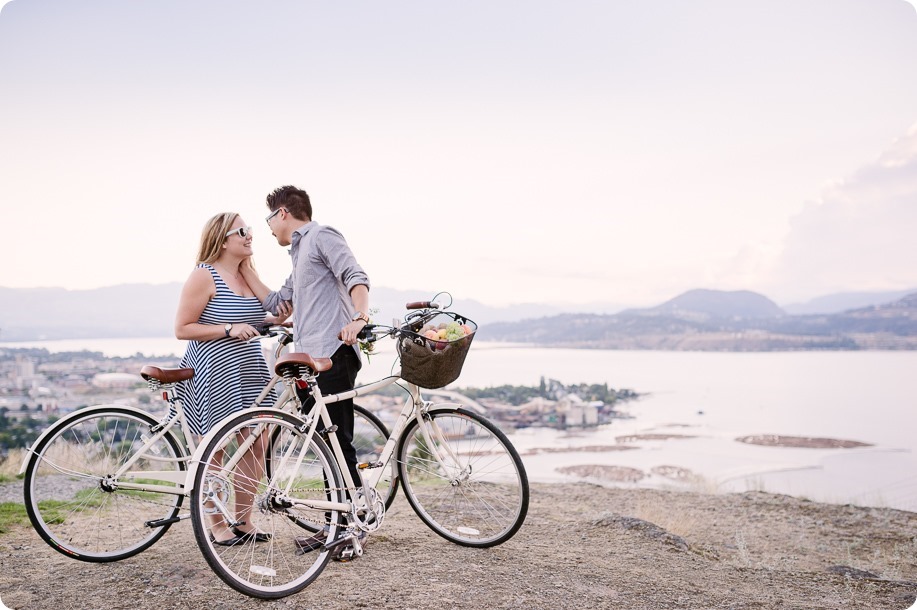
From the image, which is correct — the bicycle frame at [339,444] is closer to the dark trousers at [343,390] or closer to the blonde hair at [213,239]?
the dark trousers at [343,390]

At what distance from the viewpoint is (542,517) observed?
16.6 feet

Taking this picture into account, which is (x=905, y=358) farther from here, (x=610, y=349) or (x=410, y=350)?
(x=410, y=350)

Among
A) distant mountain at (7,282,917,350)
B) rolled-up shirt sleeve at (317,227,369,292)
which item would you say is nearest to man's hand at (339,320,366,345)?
rolled-up shirt sleeve at (317,227,369,292)

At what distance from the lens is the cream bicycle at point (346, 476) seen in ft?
9.65

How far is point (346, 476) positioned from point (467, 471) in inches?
27.5

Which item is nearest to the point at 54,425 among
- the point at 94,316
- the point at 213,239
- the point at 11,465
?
the point at 213,239

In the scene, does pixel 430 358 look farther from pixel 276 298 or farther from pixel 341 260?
pixel 276 298

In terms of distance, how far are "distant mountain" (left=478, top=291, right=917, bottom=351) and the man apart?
96.8 feet

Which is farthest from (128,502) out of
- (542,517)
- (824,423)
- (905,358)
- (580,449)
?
(905,358)

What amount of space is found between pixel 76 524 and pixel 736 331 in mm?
38827

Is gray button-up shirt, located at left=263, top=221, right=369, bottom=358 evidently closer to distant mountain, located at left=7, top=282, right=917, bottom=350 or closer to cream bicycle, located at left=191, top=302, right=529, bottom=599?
cream bicycle, located at left=191, top=302, right=529, bottom=599

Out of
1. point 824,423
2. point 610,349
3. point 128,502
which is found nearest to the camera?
point 128,502

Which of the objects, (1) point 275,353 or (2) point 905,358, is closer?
(1) point 275,353

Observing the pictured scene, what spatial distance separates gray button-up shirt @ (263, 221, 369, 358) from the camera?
3371mm
